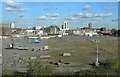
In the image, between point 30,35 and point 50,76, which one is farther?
point 30,35

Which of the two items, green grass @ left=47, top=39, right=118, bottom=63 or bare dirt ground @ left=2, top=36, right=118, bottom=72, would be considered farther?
green grass @ left=47, top=39, right=118, bottom=63

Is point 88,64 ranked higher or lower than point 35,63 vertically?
lower

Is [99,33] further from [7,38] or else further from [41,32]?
A: [7,38]

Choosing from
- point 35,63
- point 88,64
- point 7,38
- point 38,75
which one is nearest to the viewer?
point 38,75

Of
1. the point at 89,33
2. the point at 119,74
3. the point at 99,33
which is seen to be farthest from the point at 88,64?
the point at 89,33

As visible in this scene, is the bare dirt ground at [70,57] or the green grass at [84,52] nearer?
the bare dirt ground at [70,57]

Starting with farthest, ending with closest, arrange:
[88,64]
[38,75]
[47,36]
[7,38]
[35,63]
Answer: [47,36] < [7,38] < [88,64] < [35,63] < [38,75]

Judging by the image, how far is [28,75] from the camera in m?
3.67

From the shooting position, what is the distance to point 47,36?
624 inches

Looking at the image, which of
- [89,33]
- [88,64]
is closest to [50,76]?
[88,64]

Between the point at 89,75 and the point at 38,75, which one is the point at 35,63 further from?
the point at 89,75

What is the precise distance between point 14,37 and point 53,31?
97.2 inches

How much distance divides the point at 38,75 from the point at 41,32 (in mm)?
12821

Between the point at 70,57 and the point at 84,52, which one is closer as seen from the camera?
the point at 70,57
